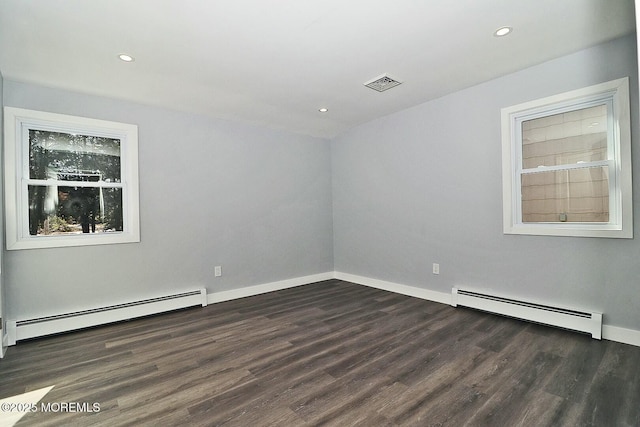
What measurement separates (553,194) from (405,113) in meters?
1.98

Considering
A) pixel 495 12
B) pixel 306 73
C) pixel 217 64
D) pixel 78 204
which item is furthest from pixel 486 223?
pixel 78 204

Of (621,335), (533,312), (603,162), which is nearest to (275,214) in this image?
(533,312)

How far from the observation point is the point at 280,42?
2324 mm

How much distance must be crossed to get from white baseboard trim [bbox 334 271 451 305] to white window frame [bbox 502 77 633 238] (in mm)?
1114

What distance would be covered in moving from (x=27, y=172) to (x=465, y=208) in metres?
4.66

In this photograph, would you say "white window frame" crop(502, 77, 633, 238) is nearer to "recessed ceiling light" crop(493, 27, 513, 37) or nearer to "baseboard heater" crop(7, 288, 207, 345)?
"recessed ceiling light" crop(493, 27, 513, 37)

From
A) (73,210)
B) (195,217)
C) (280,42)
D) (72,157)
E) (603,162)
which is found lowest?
(195,217)

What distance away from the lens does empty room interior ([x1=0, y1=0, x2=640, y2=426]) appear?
192cm

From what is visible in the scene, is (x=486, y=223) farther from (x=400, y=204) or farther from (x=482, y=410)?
(x=482, y=410)

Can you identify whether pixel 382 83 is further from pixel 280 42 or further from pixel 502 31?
pixel 280 42

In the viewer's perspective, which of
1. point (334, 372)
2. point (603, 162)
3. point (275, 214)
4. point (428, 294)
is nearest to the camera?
point (334, 372)

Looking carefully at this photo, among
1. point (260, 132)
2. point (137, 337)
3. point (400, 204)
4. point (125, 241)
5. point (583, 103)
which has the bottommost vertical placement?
point (137, 337)

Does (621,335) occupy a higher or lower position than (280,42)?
lower

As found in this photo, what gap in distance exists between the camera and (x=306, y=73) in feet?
9.36
